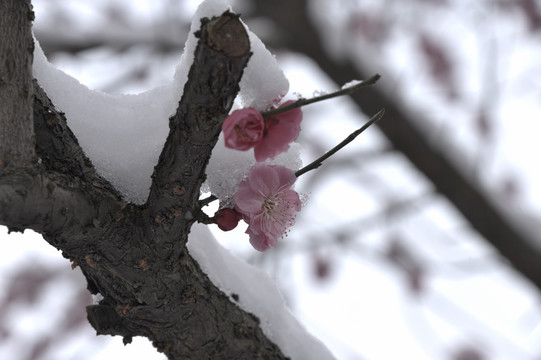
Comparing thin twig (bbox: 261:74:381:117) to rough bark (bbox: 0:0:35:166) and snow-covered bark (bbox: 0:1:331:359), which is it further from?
rough bark (bbox: 0:0:35:166)

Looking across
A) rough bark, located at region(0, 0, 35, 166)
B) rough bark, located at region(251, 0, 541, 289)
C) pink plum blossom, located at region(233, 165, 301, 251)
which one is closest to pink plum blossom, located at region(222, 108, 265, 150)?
pink plum blossom, located at region(233, 165, 301, 251)

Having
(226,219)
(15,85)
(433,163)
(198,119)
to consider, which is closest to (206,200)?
(226,219)

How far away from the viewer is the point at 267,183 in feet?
2.15

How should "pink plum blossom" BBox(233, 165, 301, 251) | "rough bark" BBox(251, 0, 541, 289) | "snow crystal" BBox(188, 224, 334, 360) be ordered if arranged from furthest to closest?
"rough bark" BBox(251, 0, 541, 289), "snow crystal" BBox(188, 224, 334, 360), "pink plum blossom" BBox(233, 165, 301, 251)

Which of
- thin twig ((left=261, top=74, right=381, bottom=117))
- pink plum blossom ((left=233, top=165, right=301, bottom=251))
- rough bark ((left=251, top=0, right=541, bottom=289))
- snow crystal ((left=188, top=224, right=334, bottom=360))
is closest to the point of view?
thin twig ((left=261, top=74, right=381, bottom=117))

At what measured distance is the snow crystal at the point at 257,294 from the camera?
866 mm

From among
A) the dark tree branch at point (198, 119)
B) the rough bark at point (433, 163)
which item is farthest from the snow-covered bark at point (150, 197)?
the rough bark at point (433, 163)

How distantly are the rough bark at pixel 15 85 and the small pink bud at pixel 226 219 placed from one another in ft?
0.72

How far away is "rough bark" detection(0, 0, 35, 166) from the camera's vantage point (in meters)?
0.56

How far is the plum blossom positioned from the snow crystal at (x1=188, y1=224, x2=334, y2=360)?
0.31 meters

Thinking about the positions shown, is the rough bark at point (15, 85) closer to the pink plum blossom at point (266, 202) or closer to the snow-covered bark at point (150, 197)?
the snow-covered bark at point (150, 197)

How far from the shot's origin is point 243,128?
0.55 meters

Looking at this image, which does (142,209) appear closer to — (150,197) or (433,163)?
(150,197)

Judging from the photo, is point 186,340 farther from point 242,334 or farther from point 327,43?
point 327,43
